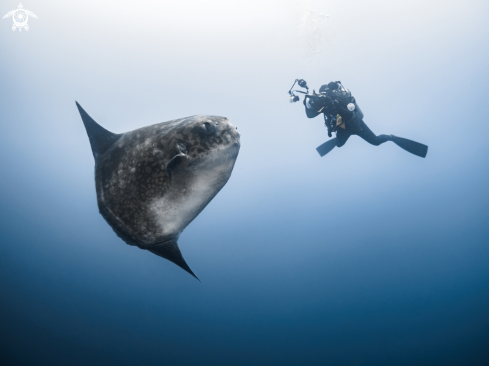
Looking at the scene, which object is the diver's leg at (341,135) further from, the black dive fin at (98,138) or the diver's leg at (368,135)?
the black dive fin at (98,138)

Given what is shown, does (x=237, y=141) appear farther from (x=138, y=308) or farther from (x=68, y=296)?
(x=138, y=308)

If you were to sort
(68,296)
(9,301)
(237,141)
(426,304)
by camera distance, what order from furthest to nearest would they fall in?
(426,304) → (68,296) → (9,301) → (237,141)

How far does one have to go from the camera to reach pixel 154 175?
1664 mm

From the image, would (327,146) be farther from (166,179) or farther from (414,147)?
(166,179)

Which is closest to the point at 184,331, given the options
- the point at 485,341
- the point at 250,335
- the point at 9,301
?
the point at 250,335

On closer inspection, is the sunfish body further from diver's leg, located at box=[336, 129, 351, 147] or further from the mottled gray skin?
diver's leg, located at box=[336, 129, 351, 147]

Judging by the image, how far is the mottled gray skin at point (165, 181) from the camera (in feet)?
5.42

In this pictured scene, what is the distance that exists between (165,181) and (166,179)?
17mm

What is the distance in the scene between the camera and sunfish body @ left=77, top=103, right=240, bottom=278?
165cm

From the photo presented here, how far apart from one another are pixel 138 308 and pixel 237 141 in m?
47.3

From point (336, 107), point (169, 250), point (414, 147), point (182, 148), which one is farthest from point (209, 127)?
point (414, 147)

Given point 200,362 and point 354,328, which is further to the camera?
point 354,328

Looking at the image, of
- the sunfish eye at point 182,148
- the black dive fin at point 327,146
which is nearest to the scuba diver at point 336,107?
the black dive fin at point 327,146

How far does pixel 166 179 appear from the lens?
165 cm
